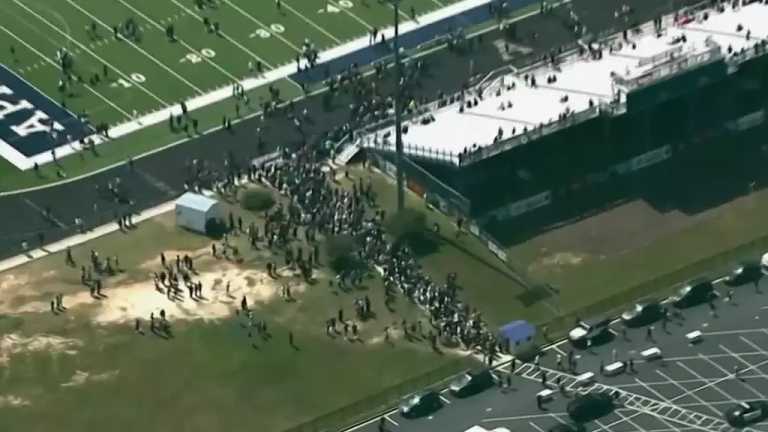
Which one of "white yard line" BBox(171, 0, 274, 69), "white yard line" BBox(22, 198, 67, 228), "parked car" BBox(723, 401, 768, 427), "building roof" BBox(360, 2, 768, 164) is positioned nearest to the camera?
"parked car" BBox(723, 401, 768, 427)

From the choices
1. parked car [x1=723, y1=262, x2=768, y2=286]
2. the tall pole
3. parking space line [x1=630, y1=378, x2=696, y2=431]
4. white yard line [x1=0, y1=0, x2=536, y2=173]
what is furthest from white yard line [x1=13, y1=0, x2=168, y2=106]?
parking space line [x1=630, y1=378, x2=696, y2=431]

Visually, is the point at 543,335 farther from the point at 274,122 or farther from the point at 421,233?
the point at 274,122

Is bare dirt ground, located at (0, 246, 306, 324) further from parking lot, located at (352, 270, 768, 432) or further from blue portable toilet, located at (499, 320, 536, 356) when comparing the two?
parking lot, located at (352, 270, 768, 432)

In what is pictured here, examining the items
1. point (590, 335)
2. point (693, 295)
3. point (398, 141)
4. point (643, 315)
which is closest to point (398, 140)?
point (398, 141)

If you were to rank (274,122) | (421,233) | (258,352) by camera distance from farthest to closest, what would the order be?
1. (274,122)
2. (421,233)
3. (258,352)

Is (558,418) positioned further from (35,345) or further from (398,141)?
(35,345)

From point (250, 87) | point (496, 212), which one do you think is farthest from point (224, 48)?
point (496, 212)
